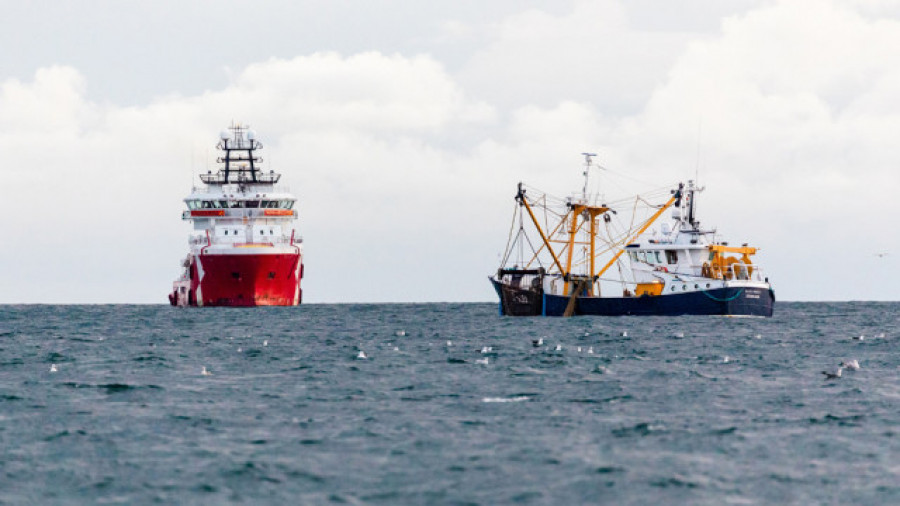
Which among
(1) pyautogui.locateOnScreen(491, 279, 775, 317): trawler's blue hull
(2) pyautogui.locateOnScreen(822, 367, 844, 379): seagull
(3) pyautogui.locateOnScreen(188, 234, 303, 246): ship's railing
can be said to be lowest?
(2) pyautogui.locateOnScreen(822, 367, 844, 379): seagull

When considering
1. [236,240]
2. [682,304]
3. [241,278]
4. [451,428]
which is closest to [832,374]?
[451,428]

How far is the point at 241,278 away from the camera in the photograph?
10912 centimetres

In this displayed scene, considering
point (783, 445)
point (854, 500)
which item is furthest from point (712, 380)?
point (854, 500)

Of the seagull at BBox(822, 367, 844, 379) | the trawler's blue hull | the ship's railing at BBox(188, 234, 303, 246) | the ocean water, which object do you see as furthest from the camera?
the ship's railing at BBox(188, 234, 303, 246)

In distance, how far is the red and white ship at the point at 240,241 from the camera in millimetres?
109125

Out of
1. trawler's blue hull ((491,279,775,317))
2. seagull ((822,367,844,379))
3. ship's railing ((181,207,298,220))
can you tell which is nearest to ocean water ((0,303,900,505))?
seagull ((822,367,844,379))

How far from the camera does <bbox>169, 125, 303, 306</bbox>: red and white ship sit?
109 m

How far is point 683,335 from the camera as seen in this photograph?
5697cm

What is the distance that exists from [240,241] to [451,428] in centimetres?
9900

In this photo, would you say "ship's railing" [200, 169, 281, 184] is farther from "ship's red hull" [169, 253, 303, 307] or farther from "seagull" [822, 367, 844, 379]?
"seagull" [822, 367, 844, 379]

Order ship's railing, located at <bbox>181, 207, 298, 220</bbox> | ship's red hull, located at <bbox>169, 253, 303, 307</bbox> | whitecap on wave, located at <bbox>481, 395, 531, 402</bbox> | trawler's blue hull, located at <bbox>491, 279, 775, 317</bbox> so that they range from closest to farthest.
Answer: whitecap on wave, located at <bbox>481, 395, 531, 402</bbox>, trawler's blue hull, located at <bbox>491, 279, 775, 317</bbox>, ship's red hull, located at <bbox>169, 253, 303, 307</bbox>, ship's railing, located at <bbox>181, 207, 298, 220</bbox>

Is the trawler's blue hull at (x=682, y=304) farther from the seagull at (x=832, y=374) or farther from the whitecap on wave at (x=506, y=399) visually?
the whitecap on wave at (x=506, y=399)

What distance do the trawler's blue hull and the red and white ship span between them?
35.5m

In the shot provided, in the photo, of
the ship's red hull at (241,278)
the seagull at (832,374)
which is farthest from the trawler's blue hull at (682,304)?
the seagull at (832,374)
